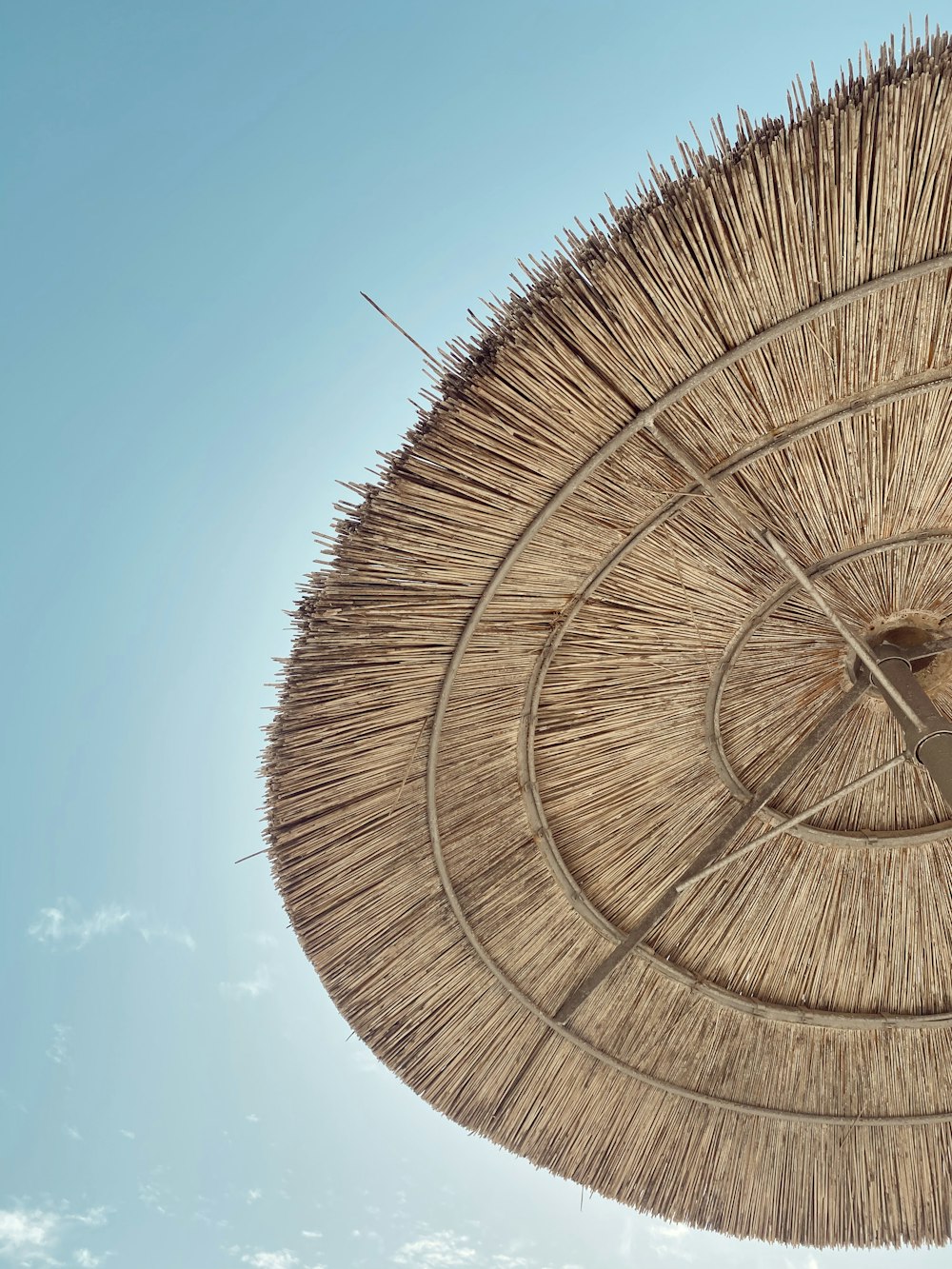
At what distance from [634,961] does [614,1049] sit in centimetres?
36

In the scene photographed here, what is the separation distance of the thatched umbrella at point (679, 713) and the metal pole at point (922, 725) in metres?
0.01

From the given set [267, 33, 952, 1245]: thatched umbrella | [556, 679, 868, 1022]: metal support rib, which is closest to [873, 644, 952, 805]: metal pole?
[267, 33, 952, 1245]: thatched umbrella

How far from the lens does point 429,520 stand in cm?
277

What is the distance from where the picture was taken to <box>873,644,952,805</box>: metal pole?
9.01 ft

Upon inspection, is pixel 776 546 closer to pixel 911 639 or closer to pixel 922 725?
pixel 922 725

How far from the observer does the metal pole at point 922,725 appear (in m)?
2.75

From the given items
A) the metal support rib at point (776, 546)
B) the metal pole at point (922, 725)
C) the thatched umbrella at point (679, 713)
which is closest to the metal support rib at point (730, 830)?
the thatched umbrella at point (679, 713)

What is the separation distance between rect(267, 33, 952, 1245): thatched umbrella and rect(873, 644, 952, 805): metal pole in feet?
0.05

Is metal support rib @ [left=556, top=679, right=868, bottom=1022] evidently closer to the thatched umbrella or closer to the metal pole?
the thatched umbrella

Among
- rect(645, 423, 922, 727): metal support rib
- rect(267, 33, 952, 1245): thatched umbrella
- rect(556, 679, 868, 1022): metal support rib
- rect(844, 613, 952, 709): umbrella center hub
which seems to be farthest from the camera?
rect(844, 613, 952, 709): umbrella center hub

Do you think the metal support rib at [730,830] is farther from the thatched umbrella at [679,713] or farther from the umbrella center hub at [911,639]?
the umbrella center hub at [911,639]

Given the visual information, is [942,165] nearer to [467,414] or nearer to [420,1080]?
[467,414]

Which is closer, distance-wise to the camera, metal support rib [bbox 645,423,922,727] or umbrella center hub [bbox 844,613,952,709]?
metal support rib [bbox 645,423,922,727]

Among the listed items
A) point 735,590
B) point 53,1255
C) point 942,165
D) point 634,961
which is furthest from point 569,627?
point 53,1255
